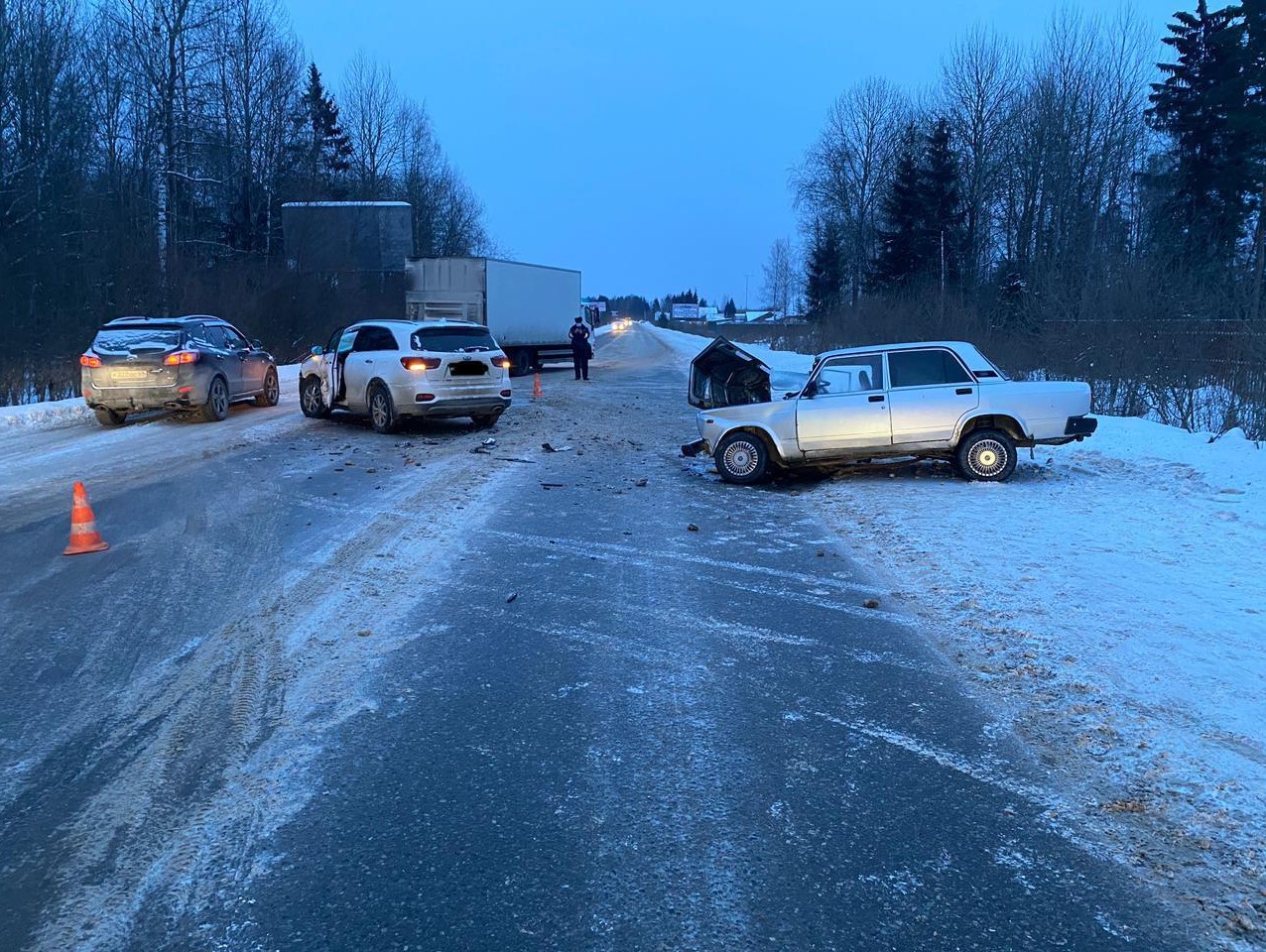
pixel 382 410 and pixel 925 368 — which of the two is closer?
pixel 925 368

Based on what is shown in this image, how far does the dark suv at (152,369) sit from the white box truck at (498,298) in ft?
41.0

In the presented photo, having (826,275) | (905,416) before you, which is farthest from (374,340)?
(826,275)

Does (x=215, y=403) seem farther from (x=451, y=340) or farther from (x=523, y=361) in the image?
(x=523, y=361)

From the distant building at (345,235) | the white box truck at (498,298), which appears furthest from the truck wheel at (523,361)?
the distant building at (345,235)

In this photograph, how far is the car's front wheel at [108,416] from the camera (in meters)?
16.3

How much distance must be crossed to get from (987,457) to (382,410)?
9857 millimetres

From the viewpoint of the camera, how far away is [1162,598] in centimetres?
649

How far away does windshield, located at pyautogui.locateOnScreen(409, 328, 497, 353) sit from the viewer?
1540 cm

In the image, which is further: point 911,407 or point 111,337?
point 111,337

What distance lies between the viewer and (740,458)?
12.0m

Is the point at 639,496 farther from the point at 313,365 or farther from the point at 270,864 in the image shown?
the point at 313,365

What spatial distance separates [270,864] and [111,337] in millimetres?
15217

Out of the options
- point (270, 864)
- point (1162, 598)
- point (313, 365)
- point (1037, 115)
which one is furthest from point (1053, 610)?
point (1037, 115)

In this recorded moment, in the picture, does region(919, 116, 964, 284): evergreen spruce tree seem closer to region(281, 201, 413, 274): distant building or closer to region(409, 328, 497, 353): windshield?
region(281, 201, 413, 274): distant building
